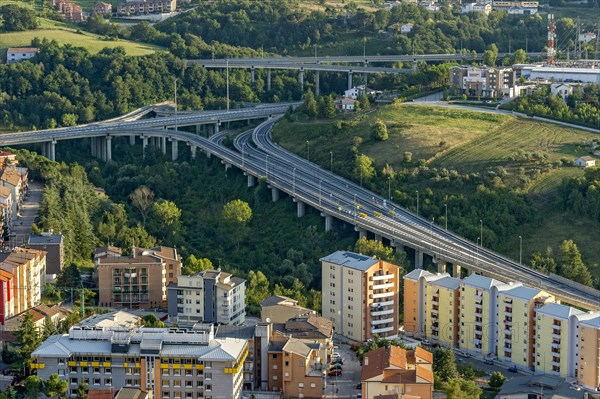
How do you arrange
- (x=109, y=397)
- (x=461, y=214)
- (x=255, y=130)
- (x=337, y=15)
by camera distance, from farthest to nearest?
1. (x=337, y=15)
2. (x=255, y=130)
3. (x=461, y=214)
4. (x=109, y=397)

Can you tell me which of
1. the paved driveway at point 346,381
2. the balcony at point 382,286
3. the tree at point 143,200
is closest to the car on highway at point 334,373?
the paved driveway at point 346,381

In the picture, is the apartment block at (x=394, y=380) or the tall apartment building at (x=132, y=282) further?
the tall apartment building at (x=132, y=282)

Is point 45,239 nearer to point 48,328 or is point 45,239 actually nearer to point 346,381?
point 48,328

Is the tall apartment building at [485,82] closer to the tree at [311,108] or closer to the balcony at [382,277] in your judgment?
the tree at [311,108]

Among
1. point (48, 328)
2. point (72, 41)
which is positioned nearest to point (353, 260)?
point (48, 328)

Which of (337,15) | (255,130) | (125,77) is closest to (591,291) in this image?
(255,130)

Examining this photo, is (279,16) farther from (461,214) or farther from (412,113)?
(461,214)

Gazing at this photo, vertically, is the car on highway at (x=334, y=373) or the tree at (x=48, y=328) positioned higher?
the tree at (x=48, y=328)
